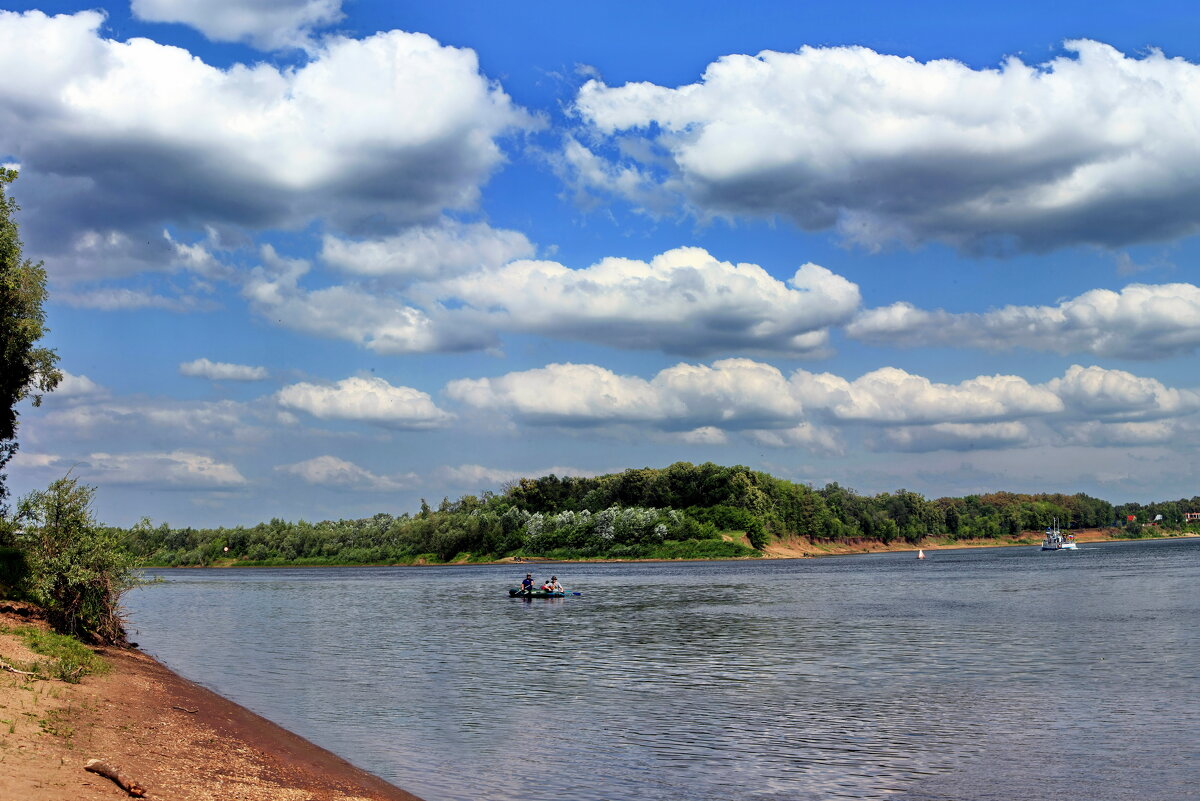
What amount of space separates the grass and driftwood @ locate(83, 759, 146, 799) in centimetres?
1116

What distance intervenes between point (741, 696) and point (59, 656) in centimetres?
2540

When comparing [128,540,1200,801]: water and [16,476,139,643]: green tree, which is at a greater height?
[16,476,139,643]: green tree

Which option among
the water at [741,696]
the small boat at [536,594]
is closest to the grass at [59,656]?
the water at [741,696]

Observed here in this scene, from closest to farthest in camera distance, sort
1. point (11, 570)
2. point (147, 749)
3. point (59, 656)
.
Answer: point (147, 749)
point (59, 656)
point (11, 570)

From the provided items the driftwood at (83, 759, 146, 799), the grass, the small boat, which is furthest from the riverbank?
the small boat

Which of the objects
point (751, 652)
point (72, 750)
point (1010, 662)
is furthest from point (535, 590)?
point (72, 750)

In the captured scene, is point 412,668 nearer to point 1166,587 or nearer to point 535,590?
point 535,590

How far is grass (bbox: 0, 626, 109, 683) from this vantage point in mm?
29203

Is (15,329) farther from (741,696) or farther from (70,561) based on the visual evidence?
(741,696)

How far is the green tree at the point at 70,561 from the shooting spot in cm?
3853

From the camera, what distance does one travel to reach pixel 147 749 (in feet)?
76.8

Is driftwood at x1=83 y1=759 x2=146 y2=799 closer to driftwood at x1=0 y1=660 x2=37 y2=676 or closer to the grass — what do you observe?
driftwood at x1=0 y1=660 x2=37 y2=676

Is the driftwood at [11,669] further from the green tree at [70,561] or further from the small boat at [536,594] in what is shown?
the small boat at [536,594]

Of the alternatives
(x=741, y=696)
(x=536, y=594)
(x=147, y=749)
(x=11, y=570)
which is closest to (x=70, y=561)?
(x=11, y=570)
